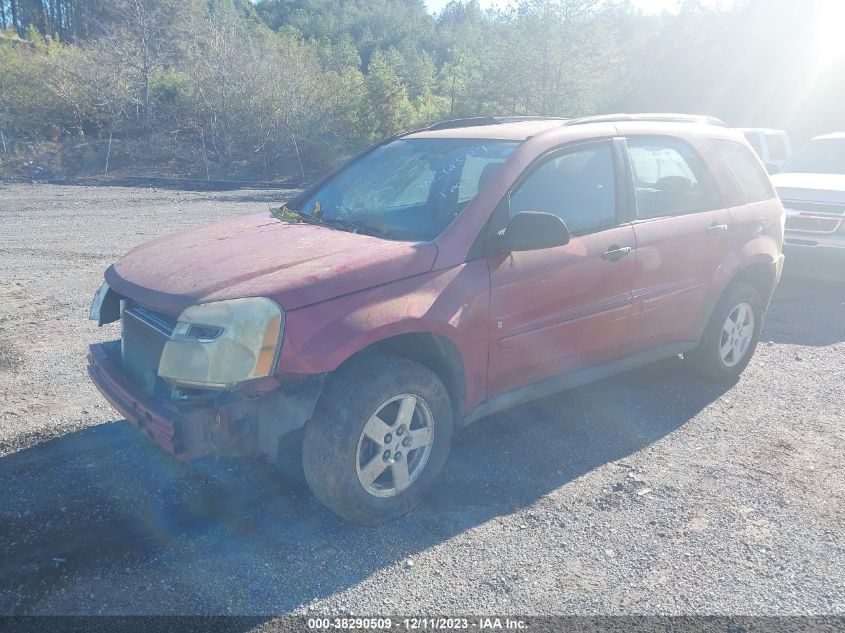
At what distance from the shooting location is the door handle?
13.9 feet

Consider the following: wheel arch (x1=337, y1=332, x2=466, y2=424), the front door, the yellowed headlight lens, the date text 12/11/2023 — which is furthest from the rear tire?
the yellowed headlight lens

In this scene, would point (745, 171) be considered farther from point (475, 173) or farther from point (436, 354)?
point (436, 354)

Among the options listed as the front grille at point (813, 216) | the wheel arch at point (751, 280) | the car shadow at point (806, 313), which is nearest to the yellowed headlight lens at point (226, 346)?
the wheel arch at point (751, 280)

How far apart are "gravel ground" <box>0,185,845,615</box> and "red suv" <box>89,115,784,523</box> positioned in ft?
1.15

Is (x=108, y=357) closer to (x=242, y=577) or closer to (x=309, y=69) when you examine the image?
(x=242, y=577)

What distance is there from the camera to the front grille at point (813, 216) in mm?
8289

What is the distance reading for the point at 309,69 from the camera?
86.3ft

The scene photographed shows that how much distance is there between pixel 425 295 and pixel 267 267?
78 cm

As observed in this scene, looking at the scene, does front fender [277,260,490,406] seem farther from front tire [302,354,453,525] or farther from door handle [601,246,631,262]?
door handle [601,246,631,262]

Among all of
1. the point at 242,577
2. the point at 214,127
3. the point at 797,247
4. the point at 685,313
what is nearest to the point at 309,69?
the point at 214,127

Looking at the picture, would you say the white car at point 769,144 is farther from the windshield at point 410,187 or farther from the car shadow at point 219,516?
the car shadow at point 219,516

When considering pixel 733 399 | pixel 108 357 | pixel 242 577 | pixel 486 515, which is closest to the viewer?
pixel 242 577

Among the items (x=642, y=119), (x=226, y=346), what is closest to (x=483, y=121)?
(x=642, y=119)

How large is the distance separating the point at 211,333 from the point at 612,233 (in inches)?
99.3
